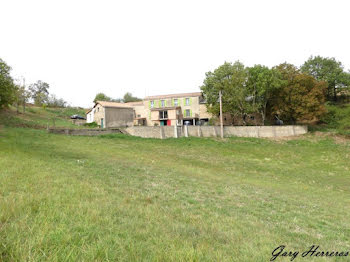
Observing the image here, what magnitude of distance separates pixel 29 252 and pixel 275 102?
144 feet

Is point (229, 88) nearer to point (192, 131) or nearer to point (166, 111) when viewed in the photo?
point (192, 131)

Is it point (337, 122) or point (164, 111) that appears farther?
point (164, 111)

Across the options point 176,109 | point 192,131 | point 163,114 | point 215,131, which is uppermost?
point 176,109

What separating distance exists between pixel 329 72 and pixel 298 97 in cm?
2523

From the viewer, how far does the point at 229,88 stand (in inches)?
1443

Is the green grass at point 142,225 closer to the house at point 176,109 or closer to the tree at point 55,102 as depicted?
the house at point 176,109

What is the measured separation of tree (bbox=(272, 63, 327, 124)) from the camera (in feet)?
119

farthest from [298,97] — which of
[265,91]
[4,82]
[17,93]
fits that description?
[17,93]

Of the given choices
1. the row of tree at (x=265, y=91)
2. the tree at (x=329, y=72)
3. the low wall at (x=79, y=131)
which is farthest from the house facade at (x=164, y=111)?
the tree at (x=329, y=72)

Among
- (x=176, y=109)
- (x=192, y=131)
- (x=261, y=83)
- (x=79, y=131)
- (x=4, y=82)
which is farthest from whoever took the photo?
(x=176, y=109)

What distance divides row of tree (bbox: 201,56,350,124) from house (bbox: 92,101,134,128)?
20.7 m

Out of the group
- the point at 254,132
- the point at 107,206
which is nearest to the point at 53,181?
the point at 107,206

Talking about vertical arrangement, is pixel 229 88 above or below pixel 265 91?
above

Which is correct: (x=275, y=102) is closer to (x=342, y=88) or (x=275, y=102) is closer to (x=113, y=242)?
(x=342, y=88)
